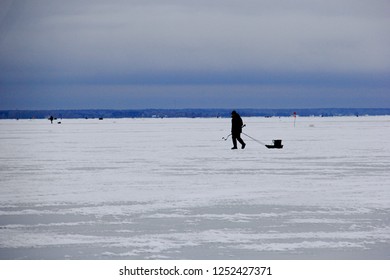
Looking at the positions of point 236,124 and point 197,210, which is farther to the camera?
point 236,124

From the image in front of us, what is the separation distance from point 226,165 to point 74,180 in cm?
420

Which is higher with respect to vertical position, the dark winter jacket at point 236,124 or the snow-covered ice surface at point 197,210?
the dark winter jacket at point 236,124

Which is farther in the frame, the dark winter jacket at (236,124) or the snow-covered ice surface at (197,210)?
the dark winter jacket at (236,124)

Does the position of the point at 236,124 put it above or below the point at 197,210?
above

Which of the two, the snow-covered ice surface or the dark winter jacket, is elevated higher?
the dark winter jacket

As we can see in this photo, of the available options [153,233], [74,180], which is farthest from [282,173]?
[153,233]

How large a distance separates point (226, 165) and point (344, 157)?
3.88m

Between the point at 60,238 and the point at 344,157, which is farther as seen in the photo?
the point at 344,157

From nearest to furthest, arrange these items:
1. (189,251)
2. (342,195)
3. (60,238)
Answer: (189,251) → (60,238) → (342,195)

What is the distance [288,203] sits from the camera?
30.8 ft

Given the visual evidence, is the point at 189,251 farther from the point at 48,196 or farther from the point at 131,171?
the point at 131,171

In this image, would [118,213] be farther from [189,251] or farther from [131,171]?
[131,171]

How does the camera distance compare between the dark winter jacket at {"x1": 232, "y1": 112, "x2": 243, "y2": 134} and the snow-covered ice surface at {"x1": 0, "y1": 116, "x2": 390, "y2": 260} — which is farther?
the dark winter jacket at {"x1": 232, "y1": 112, "x2": 243, "y2": 134}
